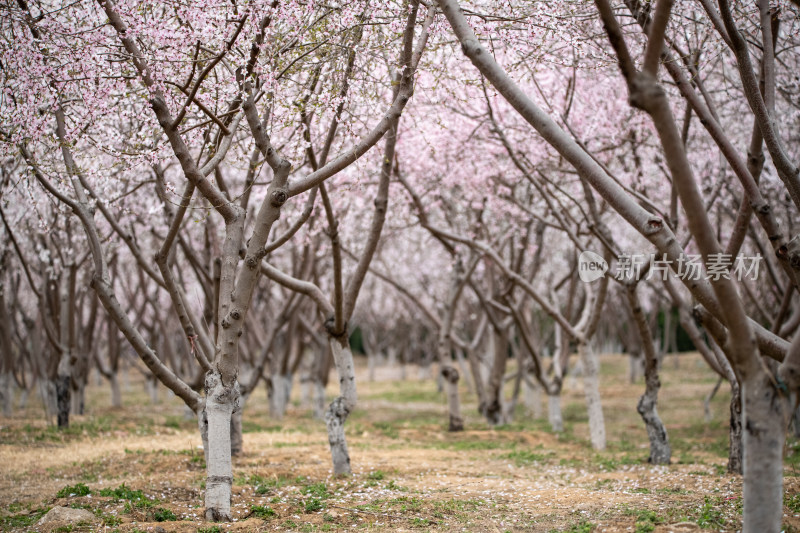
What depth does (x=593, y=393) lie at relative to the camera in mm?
12750

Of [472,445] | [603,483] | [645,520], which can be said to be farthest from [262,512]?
[472,445]

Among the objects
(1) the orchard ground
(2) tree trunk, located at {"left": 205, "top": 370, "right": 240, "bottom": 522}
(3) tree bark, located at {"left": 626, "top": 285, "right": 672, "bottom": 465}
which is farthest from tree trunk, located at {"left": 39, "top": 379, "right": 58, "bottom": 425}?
(3) tree bark, located at {"left": 626, "top": 285, "right": 672, "bottom": 465}

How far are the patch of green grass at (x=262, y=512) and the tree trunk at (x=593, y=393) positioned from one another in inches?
288

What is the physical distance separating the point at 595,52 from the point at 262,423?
13047mm

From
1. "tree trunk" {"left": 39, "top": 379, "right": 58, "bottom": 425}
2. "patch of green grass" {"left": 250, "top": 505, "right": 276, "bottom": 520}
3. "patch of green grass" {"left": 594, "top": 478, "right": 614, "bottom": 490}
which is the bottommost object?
Answer: "patch of green grass" {"left": 594, "top": 478, "right": 614, "bottom": 490}

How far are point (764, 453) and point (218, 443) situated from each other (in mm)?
4383

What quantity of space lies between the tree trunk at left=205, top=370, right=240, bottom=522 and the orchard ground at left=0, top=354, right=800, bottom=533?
0.17 m

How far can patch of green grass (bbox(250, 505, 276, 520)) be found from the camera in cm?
666

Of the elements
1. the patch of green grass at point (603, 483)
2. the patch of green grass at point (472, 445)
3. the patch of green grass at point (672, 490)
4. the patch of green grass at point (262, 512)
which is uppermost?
the patch of green grass at point (262, 512)

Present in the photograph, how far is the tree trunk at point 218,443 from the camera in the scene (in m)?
6.26

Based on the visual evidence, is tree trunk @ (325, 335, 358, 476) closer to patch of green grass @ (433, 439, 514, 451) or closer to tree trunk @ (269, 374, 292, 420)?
patch of green grass @ (433, 439, 514, 451)

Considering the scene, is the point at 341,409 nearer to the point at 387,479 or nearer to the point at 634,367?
the point at 387,479

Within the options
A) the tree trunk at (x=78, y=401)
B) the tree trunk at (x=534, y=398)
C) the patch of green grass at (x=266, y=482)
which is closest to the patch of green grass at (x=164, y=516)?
the patch of green grass at (x=266, y=482)

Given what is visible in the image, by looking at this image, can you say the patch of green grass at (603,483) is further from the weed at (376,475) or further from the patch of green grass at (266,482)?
the patch of green grass at (266,482)
